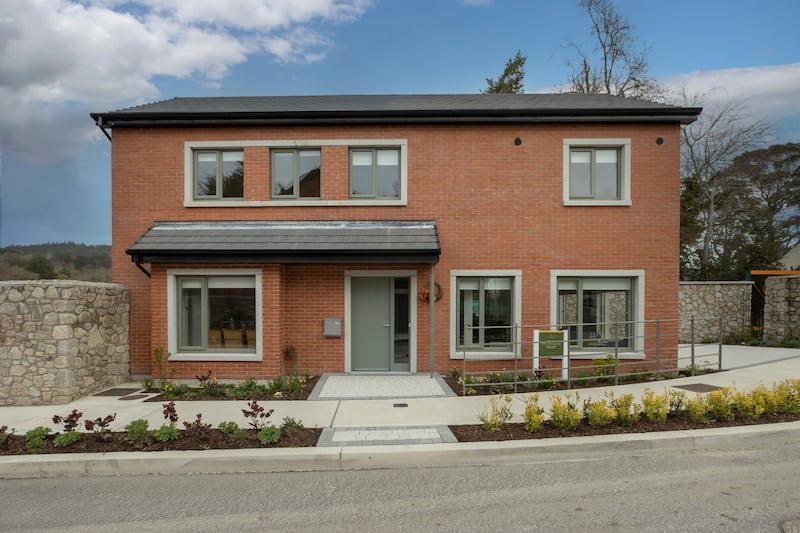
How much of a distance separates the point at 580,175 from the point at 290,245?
6771mm

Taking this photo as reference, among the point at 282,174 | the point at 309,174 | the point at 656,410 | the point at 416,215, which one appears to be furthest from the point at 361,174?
the point at 656,410

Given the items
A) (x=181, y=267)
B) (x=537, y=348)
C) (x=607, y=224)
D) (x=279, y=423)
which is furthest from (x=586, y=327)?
(x=181, y=267)

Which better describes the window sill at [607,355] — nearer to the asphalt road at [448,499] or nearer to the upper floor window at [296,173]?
the asphalt road at [448,499]

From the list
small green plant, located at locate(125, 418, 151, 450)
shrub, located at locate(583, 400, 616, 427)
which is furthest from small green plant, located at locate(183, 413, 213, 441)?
shrub, located at locate(583, 400, 616, 427)

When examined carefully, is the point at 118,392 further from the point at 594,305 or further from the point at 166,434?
the point at 594,305

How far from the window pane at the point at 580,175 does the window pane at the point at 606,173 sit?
0.61ft

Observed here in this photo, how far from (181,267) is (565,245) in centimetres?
857

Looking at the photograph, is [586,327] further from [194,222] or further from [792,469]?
[194,222]

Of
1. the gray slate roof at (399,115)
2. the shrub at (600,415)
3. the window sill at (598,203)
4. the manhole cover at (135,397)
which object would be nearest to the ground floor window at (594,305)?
the window sill at (598,203)

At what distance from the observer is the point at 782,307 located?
44.4 ft

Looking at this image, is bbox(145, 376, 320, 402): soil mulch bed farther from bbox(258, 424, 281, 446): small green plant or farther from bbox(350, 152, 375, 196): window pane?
bbox(350, 152, 375, 196): window pane

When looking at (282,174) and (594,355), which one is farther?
(282,174)

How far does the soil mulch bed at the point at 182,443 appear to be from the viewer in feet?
17.8

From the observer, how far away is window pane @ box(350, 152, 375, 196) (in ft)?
33.1
